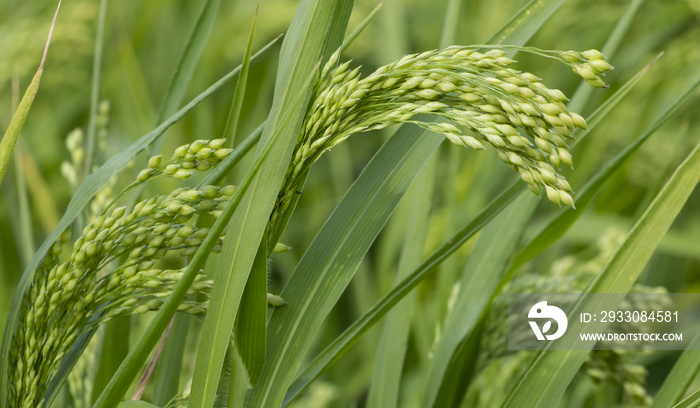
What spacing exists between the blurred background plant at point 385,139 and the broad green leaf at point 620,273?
477 millimetres

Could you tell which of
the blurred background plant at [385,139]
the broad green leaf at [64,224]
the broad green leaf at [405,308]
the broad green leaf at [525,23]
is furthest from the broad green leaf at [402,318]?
the broad green leaf at [64,224]

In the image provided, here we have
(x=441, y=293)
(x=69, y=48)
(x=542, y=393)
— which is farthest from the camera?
(x=69, y=48)

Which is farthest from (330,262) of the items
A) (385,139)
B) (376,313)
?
(385,139)

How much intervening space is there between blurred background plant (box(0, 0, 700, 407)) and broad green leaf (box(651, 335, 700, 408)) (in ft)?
1.26

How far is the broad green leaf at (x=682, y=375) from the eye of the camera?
2.60ft

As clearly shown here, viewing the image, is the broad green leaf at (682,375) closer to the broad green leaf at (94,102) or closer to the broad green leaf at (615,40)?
the broad green leaf at (615,40)

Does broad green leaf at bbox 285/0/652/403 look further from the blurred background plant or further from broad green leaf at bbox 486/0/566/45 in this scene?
the blurred background plant

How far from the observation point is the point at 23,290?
674 millimetres

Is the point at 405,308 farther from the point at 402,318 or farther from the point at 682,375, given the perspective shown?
the point at 682,375

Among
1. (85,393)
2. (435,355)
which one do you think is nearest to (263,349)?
(435,355)

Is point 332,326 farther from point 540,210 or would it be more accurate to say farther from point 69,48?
Answer: point 69,48

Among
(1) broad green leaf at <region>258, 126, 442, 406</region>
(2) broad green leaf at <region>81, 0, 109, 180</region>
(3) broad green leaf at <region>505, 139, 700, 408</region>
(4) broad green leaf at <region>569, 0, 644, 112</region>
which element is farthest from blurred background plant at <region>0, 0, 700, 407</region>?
(1) broad green leaf at <region>258, 126, 442, 406</region>

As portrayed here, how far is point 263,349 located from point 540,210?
5.73 feet

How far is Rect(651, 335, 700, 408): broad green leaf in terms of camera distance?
79 cm
